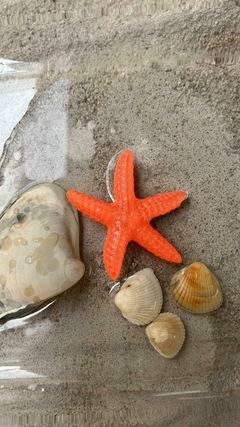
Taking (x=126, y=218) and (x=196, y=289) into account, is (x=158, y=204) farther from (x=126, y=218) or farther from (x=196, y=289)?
(x=196, y=289)

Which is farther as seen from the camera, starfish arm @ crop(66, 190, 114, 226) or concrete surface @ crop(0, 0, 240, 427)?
concrete surface @ crop(0, 0, 240, 427)

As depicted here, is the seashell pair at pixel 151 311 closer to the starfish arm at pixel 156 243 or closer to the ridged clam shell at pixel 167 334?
the ridged clam shell at pixel 167 334

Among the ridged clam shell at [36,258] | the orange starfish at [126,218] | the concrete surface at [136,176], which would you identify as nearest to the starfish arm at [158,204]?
the orange starfish at [126,218]

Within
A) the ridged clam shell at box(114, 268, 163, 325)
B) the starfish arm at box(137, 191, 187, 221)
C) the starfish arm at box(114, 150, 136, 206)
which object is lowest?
the ridged clam shell at box(114, 268, 163, 325)

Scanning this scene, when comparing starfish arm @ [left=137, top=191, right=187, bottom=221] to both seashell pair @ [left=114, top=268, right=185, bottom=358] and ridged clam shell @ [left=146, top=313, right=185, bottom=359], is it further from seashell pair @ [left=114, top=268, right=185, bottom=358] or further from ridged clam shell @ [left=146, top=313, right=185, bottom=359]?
ridged clam shell @ [left=146, top=313, right=185, bottom=359]

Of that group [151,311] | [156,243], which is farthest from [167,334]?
[156,243]

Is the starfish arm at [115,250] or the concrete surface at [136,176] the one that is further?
the concrete surface at [136,176]

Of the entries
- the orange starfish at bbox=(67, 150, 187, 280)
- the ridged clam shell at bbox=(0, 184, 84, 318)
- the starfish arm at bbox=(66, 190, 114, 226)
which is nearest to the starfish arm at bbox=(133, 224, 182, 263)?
the orange starfish at bbox=(67, 150, 187, 280)
